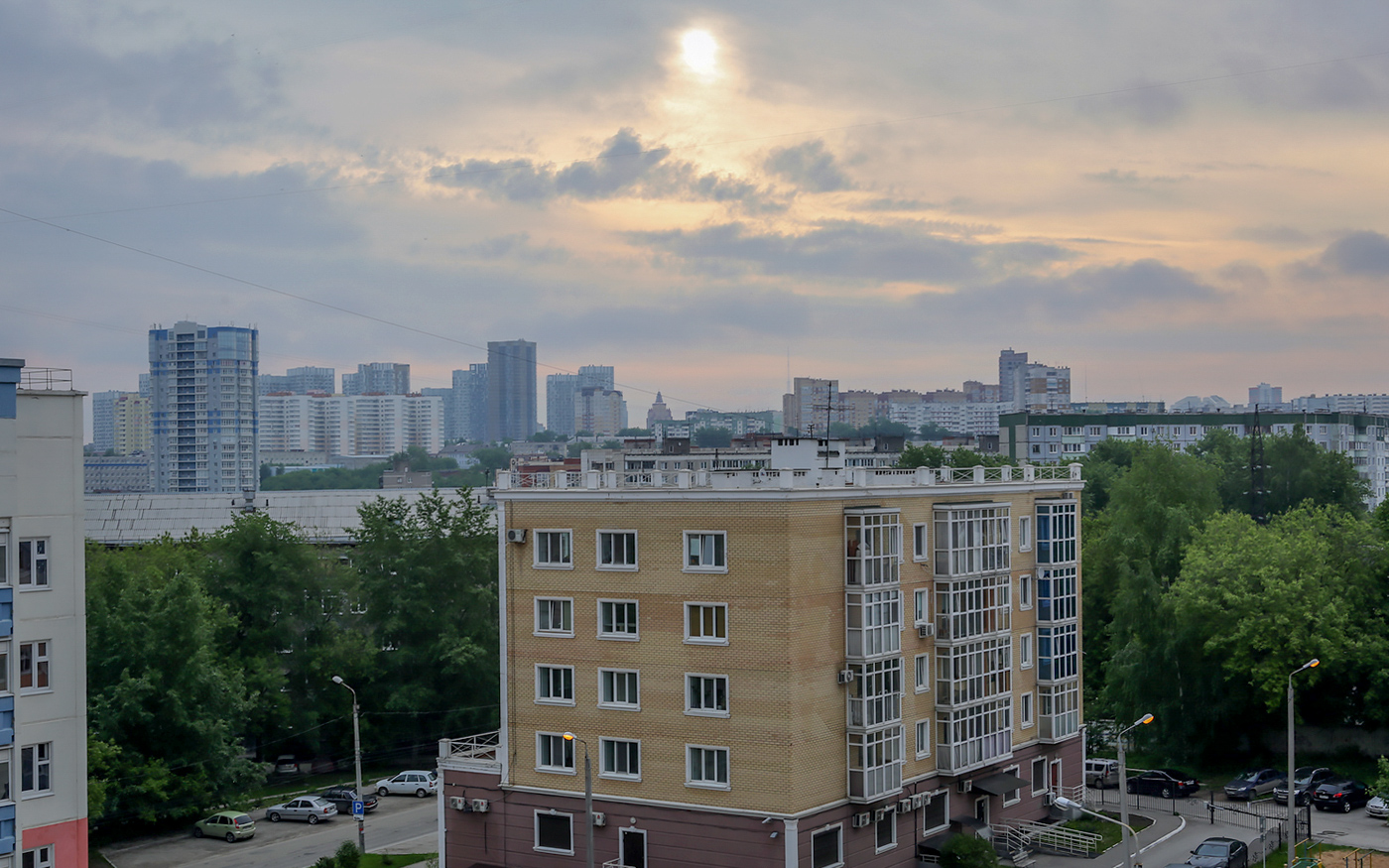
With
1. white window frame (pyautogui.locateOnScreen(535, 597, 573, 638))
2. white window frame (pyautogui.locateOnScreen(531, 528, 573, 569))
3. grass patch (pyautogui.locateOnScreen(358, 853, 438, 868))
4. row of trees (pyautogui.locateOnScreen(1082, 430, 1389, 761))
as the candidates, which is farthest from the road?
row of trees (pyautogui.locateOnScreen(1082, 430, 1389, 761))

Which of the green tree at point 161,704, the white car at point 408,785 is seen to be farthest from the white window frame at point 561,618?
the white car at point 408,785

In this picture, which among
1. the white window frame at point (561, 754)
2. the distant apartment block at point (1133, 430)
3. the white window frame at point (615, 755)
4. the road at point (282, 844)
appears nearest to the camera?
the white window frame at point (615, 755)

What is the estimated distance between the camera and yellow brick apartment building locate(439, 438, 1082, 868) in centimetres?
3931

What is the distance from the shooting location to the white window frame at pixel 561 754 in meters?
42.0

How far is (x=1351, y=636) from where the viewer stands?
59.0 metres

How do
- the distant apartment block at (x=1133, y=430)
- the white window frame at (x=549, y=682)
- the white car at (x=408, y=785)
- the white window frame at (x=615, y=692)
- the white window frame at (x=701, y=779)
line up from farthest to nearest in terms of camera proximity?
the distant apartment block at (x=1133, y=430)
the white car at (x=408, y=785)
the white window frame at (x=549, y=682)
the white window frame at (x=615, y=692)
the white window frame at (x=701, y=779)

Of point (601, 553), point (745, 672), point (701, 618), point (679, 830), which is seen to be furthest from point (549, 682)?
point (745, 672)

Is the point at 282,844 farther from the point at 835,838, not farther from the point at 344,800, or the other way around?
the point at 835,838

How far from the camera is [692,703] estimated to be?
1590 inches

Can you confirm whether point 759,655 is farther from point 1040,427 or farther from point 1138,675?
point 1040,427

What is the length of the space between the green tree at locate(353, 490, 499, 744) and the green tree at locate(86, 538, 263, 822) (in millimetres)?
10379

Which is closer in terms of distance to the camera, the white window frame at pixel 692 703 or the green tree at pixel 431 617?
the white window frame at pixel 692 703

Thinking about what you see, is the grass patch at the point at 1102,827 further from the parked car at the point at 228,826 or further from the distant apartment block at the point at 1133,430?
the distant apartment block at the point at 1133,430

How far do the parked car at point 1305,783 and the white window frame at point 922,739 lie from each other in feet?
60.2
